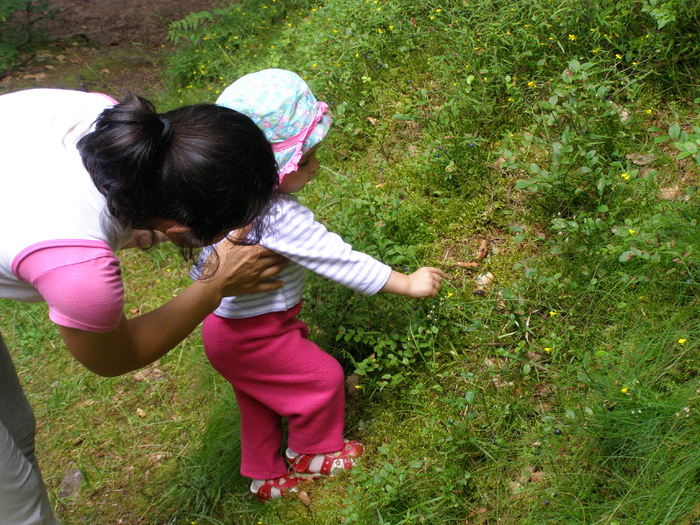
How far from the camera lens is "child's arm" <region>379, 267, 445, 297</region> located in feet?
8.12

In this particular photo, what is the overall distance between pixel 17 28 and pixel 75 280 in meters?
7.36

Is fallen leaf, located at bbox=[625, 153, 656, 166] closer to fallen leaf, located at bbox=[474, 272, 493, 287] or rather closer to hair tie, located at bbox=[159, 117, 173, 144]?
fallen leaf, located at bbox=[474, 272, 493, 287]

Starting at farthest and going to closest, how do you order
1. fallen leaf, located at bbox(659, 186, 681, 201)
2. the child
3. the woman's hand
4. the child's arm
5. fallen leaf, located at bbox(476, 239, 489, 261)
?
fallen leaf, located at bbox(476, 239, 489, 261)
fallen leaf, located at bbox(659, 186, 681, 201)
the child's arm
the child
the woman's hand

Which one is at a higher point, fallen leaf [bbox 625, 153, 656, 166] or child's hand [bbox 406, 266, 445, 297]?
fallen leaf [bbox 625, 153, 656, 166]

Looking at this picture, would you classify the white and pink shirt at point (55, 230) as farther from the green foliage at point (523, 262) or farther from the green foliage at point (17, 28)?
the green foliage at point (17, 28)

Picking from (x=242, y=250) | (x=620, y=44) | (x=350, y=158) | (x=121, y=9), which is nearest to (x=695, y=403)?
(x=242, y=250)

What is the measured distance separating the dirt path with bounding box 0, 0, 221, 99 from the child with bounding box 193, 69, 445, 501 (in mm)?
4344

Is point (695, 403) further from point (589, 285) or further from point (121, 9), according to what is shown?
point (121, 9)

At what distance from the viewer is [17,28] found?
25.3 feet

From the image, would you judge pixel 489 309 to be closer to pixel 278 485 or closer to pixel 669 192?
pixel 669 192

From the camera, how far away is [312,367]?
8.59 ft

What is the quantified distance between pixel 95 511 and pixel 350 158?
2346mm

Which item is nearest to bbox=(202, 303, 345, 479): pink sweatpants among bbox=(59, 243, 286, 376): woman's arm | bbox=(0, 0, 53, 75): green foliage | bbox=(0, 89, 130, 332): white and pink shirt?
bbox=(59, 243, 286, 376): woman's arm

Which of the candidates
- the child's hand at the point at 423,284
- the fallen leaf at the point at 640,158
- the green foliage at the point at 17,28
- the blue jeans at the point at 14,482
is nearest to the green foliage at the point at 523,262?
the fallen leaf at the point at 640,158
